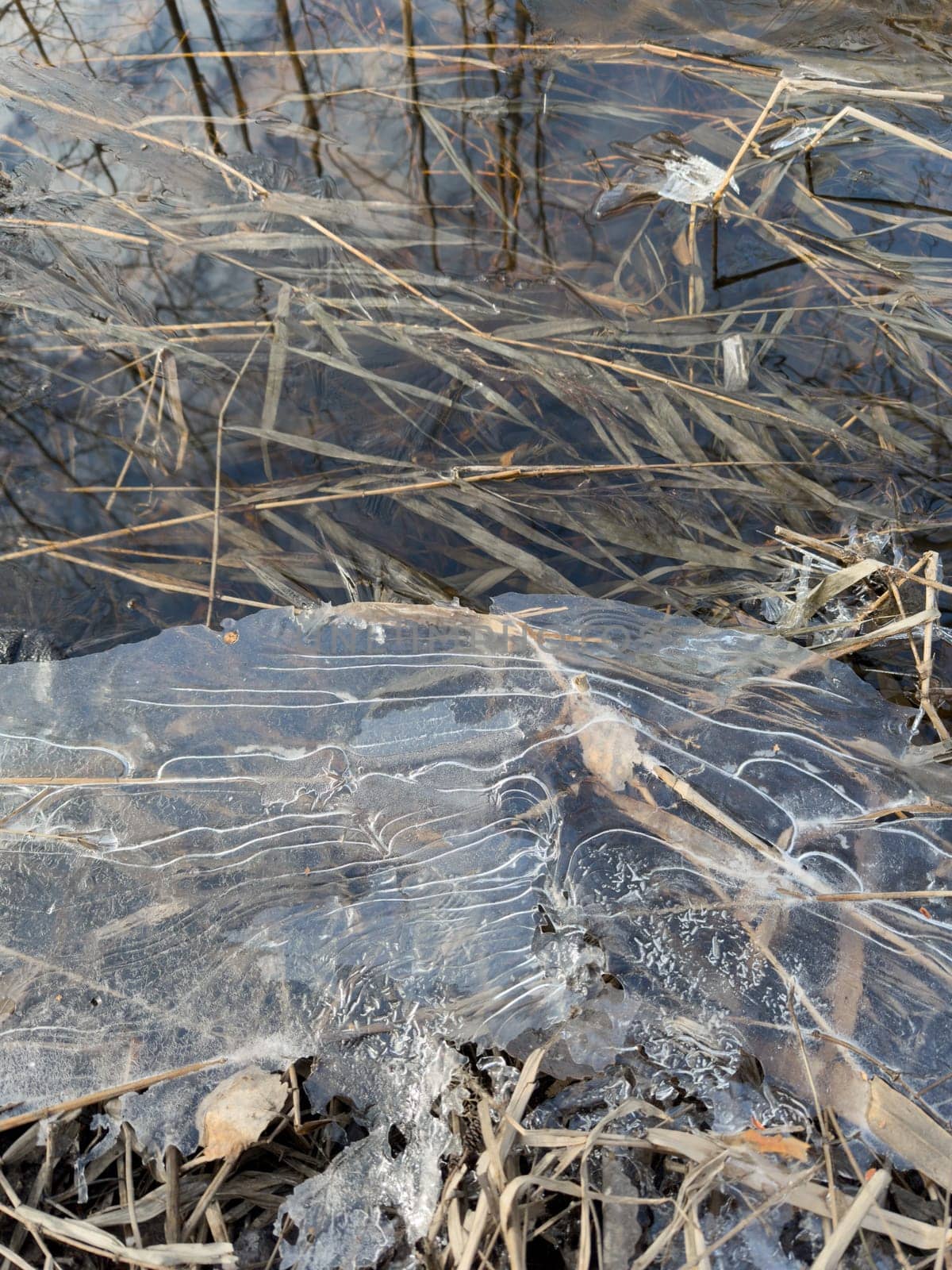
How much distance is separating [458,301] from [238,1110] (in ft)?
6.29

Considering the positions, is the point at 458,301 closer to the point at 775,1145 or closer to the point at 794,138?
the point at 794,138

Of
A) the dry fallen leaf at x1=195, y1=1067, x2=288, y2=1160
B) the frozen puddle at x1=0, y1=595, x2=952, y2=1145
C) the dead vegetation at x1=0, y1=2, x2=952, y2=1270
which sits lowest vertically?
the dry fallen leaf at x1=195, y1=1067, x2=288, y2=1160

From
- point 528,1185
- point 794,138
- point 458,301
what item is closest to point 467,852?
point 528,1185

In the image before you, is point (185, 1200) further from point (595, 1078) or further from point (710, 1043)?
point (710, 1043)

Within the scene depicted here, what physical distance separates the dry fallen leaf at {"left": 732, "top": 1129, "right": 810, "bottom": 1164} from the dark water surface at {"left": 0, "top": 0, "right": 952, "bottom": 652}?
1000 millimetres

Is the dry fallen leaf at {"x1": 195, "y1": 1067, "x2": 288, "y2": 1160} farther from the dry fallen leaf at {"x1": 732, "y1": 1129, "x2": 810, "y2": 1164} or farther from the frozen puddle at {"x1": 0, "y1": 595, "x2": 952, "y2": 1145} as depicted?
the dry fallen leaf at {"x1": 732, "y1": 1129, "x2": 810, "y2": 1164}

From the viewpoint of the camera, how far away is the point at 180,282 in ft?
7.73

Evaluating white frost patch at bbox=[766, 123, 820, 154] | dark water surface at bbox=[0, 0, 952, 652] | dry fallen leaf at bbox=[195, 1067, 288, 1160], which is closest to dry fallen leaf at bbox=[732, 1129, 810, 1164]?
dry fallen leaf at bbox=[195, 1067, 288, 1160]

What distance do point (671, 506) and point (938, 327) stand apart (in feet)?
2.80

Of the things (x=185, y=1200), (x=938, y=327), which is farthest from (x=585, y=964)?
(x=938, y=327)

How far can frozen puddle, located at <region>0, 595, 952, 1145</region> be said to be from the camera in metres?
1.45

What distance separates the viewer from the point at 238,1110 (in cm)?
140

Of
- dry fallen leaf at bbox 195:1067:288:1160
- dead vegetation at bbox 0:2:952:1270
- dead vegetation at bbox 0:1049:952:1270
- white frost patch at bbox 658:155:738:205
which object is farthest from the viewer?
white frost patch at bbox 658:155:738:205

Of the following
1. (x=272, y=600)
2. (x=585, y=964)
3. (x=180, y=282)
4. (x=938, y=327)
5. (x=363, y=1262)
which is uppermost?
(x=180, y=282)
